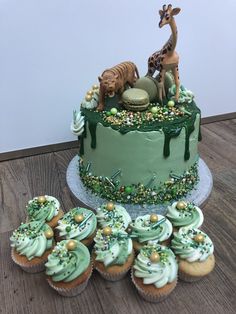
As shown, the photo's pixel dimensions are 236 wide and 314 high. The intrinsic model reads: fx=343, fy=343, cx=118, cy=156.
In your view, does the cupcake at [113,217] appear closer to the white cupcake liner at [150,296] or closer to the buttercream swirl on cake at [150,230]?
the buttercream swirl on cake at [150,230]

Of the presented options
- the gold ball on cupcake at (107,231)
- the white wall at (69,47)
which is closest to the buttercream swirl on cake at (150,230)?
the gold ball on cupcake at (107,231)

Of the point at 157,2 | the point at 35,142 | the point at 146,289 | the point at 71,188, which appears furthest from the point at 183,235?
the point at 157,2

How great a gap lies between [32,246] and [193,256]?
2.19 feet

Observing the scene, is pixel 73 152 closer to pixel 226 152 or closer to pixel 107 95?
pixel 107 95

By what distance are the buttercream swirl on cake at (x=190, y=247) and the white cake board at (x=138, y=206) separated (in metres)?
0.27

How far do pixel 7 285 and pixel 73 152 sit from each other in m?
1.18

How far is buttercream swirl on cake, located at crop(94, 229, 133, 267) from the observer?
4.52 ft

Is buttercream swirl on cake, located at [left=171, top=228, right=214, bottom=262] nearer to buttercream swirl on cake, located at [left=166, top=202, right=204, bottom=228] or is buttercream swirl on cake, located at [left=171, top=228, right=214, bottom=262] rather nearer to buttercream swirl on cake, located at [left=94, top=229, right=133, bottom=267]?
buttercream swirl on cake, located at [left=166, top=202, right=204, bottom=228]

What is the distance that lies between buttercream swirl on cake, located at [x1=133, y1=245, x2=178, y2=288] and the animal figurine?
2.49ft

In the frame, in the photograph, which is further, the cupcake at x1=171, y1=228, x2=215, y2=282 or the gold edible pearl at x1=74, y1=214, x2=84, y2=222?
the gold edible pearl at x1=74, y1=214, x2=84, y2=222

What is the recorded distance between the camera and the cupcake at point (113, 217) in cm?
152

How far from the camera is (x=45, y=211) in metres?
1.60

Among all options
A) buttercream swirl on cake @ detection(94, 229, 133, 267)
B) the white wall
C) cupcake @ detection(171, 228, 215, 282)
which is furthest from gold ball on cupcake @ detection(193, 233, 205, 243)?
the white wall

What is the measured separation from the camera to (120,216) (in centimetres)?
156
